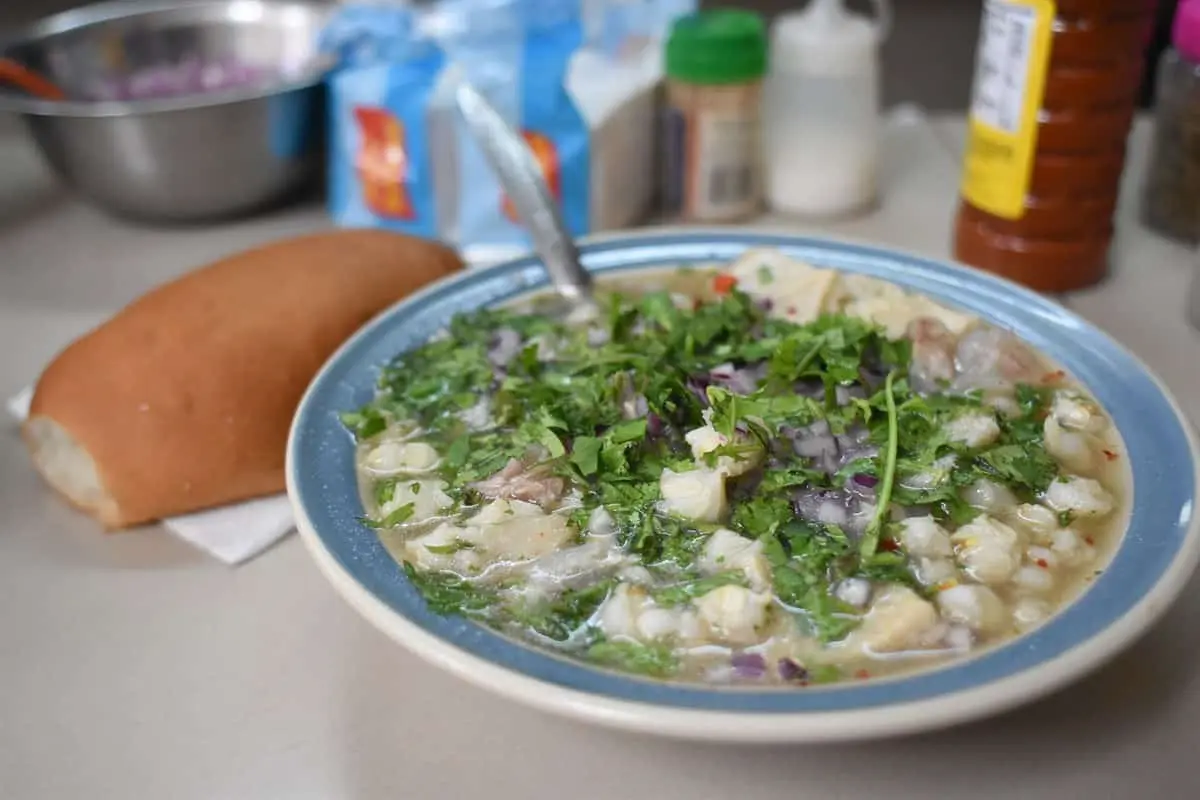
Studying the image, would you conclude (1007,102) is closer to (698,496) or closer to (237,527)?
(698,496)

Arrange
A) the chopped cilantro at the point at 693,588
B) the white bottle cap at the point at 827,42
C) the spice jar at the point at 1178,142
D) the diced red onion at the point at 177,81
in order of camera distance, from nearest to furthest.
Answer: the chopped cilantro at the point at 693,588 < the spice jar at the point at 1178,142 < the white bottle cap at the point at 827,42 < the diced red onion at the point at 177,81

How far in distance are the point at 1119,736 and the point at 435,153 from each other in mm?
A: 908

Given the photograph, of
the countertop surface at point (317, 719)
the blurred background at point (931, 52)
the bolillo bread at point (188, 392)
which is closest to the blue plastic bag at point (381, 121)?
the bolillo bread at point (188, 392)

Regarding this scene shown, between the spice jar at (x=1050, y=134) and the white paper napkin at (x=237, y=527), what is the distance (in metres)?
0.77

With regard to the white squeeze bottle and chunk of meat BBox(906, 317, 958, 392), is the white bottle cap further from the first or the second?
chunk of meat BBox(906, 317, 958, 392)

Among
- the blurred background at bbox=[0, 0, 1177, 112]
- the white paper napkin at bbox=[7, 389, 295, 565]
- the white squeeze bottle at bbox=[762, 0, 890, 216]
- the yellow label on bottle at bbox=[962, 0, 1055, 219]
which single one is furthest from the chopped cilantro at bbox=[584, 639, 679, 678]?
the blurred background at bbox=[0, 0, 1177, 112]

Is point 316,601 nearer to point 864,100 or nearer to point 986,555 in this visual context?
point 986,555

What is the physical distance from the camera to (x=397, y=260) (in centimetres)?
108

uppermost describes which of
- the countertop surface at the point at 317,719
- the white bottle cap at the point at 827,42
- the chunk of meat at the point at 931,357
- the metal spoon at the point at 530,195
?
the white bottle cap at the point at 827,42

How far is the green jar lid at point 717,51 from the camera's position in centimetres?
121

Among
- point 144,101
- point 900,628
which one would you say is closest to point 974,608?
point 900,628

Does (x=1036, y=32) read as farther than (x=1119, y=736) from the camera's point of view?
Yes

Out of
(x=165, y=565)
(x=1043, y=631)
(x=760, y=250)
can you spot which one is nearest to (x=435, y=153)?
(x=760, y=250)

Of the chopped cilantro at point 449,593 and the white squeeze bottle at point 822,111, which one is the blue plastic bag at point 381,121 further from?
the chopped cilantro at point 449,593
